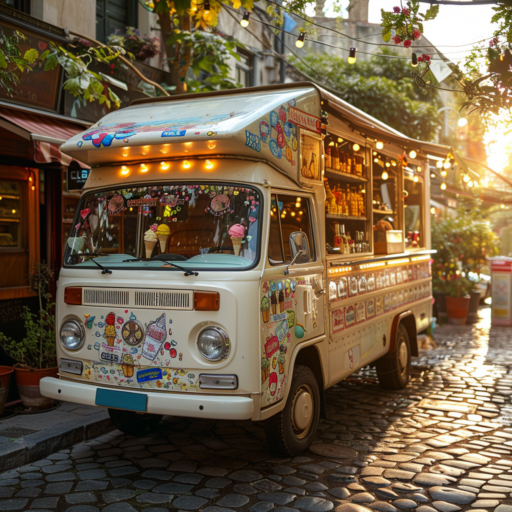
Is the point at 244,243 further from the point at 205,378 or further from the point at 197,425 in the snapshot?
the point at 197,425

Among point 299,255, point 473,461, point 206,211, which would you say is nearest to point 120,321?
point 206,211

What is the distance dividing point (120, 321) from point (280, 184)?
1629 mm

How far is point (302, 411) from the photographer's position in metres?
4.93

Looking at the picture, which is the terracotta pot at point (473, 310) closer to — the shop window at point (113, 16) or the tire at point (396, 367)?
the tire at point (396, 367)

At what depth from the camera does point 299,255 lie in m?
4.74

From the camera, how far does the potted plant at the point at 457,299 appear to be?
14203 mm

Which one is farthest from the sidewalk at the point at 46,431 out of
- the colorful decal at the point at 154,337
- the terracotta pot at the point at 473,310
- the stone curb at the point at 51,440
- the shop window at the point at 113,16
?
the terracotta pot at the point at 473,310

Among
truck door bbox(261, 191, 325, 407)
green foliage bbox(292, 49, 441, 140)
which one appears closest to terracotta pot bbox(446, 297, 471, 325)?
green foliage bbox(292, 49, 441, 140)

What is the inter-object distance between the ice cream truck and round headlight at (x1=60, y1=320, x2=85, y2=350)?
1cm

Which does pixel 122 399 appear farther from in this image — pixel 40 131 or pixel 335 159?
pixel 40 131

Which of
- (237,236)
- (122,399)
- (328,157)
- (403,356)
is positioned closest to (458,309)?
(403,356)

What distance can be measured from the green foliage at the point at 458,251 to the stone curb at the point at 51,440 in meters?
10.5

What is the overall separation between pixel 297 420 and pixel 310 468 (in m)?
0.39

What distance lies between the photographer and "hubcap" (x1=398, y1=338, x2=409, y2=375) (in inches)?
295
